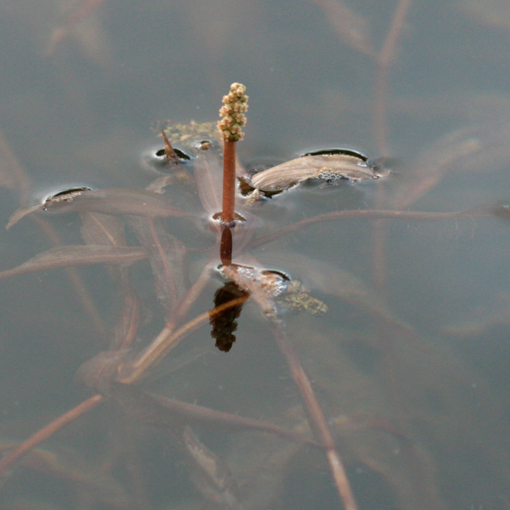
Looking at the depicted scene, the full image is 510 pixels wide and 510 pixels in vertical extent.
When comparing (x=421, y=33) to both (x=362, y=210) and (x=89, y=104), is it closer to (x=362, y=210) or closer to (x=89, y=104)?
(x=362, y=210)

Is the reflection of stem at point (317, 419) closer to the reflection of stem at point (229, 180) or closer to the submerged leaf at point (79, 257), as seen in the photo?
the reflection of stem at point (229, 180)

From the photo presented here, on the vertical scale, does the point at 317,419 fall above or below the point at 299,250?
below

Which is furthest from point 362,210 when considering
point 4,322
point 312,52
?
point 4,322

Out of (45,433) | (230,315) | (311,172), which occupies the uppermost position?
(311,172)

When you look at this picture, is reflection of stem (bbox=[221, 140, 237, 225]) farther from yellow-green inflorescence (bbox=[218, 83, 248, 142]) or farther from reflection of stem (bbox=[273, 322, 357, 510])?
reflection of stem (bbox=[273, 322, 357, 510])

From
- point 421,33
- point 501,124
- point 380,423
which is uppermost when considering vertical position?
point 421,33

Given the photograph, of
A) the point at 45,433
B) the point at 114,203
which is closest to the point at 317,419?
the point at 45,433

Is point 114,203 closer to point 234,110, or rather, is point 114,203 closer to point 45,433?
point 234,110

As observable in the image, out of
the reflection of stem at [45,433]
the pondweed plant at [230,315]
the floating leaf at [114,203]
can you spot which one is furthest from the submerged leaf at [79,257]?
the reflection of stem at [45,433]
